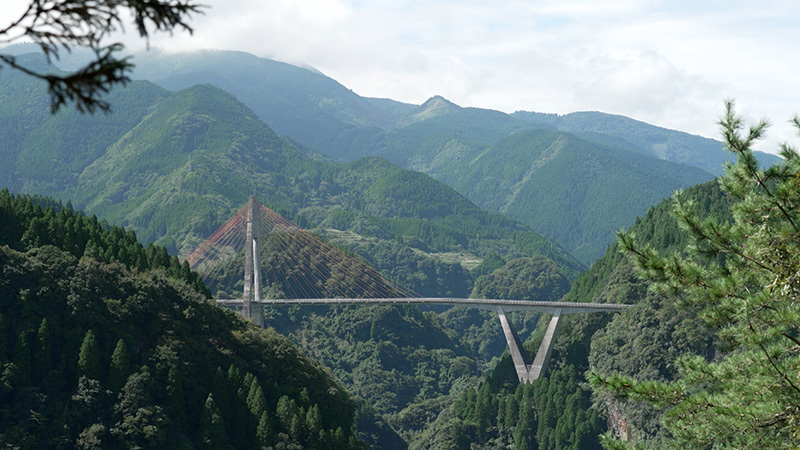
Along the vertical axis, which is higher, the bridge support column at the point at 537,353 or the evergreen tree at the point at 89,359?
the evergreen tree at the point at 89,359

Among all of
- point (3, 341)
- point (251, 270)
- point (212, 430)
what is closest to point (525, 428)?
point (251, 270)

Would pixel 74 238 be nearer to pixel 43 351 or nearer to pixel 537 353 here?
pixel 43 351

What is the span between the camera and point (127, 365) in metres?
57.8

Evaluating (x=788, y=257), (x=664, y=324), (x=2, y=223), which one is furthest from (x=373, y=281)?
(x=788, y=257)

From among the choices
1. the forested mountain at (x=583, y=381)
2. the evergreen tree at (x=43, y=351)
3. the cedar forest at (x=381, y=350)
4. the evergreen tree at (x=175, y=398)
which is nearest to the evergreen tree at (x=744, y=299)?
the cedar forest at (x=381, y=350)

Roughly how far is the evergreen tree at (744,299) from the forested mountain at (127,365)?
4008cm

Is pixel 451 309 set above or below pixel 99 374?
below

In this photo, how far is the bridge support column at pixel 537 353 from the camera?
98125 mm

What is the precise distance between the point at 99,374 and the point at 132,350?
3.57 metres

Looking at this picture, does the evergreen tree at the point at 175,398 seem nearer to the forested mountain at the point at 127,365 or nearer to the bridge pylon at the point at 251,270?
the forested mountain at the point at 127,365

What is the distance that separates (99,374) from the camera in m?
56.8

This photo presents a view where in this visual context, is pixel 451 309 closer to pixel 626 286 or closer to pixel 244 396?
pixel 626 286

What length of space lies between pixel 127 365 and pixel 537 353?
2061 inches

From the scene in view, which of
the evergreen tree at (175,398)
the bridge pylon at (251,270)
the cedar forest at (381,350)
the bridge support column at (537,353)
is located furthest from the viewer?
the bridge pylon at (251,270)
